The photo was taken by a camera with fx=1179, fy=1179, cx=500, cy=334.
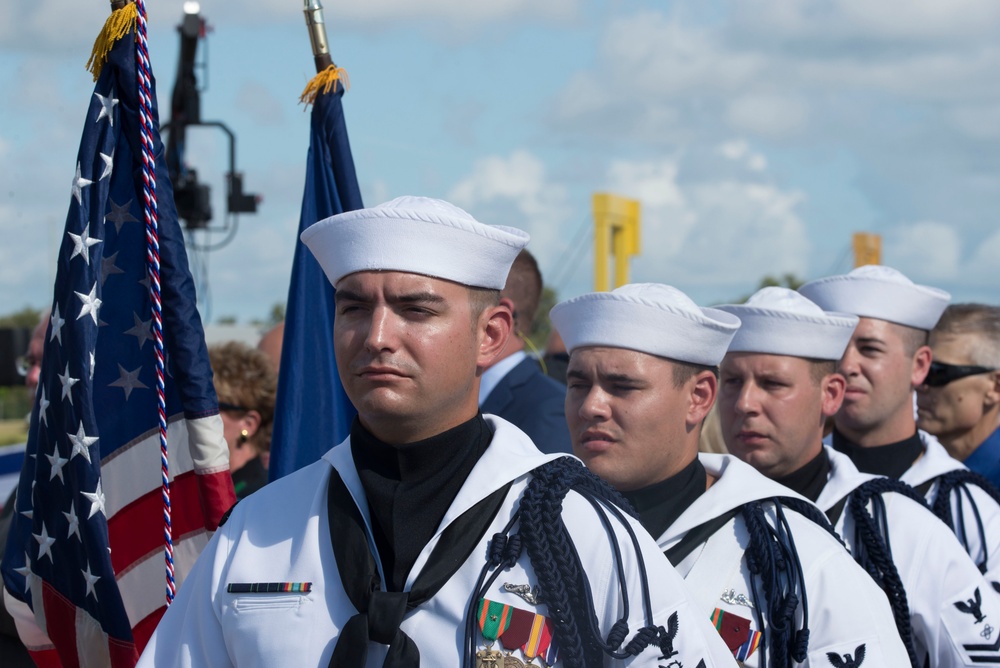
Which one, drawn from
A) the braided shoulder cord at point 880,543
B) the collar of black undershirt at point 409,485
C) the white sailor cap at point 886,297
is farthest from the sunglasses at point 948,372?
the collar of black undershirt at point 409,485

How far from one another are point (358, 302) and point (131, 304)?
1176 millimetres

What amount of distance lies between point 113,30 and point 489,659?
2025 millimetres

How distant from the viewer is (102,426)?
319cm

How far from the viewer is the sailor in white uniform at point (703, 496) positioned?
2.93 meters

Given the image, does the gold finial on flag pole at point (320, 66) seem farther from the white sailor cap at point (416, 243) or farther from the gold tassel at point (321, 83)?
the white sailor cap at point (416, 243)

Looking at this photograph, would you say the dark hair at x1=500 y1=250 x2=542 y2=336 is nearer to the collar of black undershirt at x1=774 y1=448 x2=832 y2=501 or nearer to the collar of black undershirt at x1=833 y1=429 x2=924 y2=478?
the collar of black undershirt at x1=833 y1=429 x2=924 y2=478

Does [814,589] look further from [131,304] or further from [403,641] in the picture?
[131,304]

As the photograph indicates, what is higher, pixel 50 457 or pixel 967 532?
pixel 50 457

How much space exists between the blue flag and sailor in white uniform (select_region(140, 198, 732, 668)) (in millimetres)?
1406

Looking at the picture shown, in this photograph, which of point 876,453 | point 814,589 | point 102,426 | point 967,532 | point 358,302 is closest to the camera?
point 358,302

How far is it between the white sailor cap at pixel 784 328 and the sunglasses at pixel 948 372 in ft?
4.58

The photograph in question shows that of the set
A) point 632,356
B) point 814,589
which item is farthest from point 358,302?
point 814,589

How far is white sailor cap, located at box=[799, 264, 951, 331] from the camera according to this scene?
456cm

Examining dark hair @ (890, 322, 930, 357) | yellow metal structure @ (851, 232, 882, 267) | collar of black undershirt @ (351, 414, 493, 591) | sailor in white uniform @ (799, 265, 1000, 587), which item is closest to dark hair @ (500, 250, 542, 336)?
sailor in white uniform @ (799, 265, 1000, 587)
